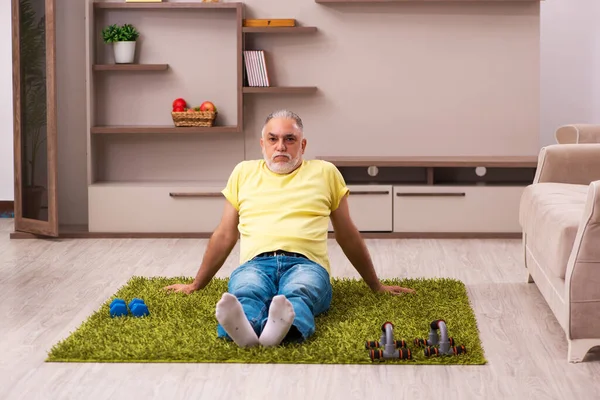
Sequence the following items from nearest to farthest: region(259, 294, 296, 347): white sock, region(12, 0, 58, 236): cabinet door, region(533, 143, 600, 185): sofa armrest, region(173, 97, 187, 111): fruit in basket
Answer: region(259, 294, 296, 347): white sock → region(533, 143, 600, 185): sofa armrest → region(12, 0, 58, 236): cabinet door → region(173, 97, 187, 111): fruit in basket

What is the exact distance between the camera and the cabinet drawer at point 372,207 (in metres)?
5.45

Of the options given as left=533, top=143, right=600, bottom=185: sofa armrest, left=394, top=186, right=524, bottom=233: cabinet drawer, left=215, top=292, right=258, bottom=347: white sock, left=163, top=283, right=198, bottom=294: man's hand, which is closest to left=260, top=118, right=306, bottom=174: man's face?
left=163, top=283, right=198, bottom=294: man's hand

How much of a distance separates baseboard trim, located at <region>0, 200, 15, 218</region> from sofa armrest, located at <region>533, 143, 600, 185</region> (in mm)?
3720

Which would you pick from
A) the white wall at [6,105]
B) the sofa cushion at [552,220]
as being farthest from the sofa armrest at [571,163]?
the white wall at [6,105]

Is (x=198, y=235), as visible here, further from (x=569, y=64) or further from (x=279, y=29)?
(x=569, y=64)

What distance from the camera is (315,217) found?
3.48 m

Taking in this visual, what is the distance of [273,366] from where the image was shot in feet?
9.36

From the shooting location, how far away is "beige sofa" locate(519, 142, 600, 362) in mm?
2918

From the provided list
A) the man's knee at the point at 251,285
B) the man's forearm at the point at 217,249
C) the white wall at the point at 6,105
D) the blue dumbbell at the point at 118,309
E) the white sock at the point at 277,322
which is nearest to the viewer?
the white sock at the point at 277,322

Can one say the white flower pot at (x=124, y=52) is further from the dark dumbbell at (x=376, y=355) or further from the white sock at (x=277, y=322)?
the dark dumbbell at (x=376, y=355)

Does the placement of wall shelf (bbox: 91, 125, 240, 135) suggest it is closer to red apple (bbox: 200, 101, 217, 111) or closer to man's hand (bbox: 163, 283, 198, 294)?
red apple (bbox: 200, 101, 217, 111)

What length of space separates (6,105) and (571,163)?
382 centimetres

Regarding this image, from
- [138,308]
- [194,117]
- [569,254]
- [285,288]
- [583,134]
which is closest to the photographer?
[569,254]

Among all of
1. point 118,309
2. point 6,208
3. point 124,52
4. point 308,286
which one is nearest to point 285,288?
point 308,286
